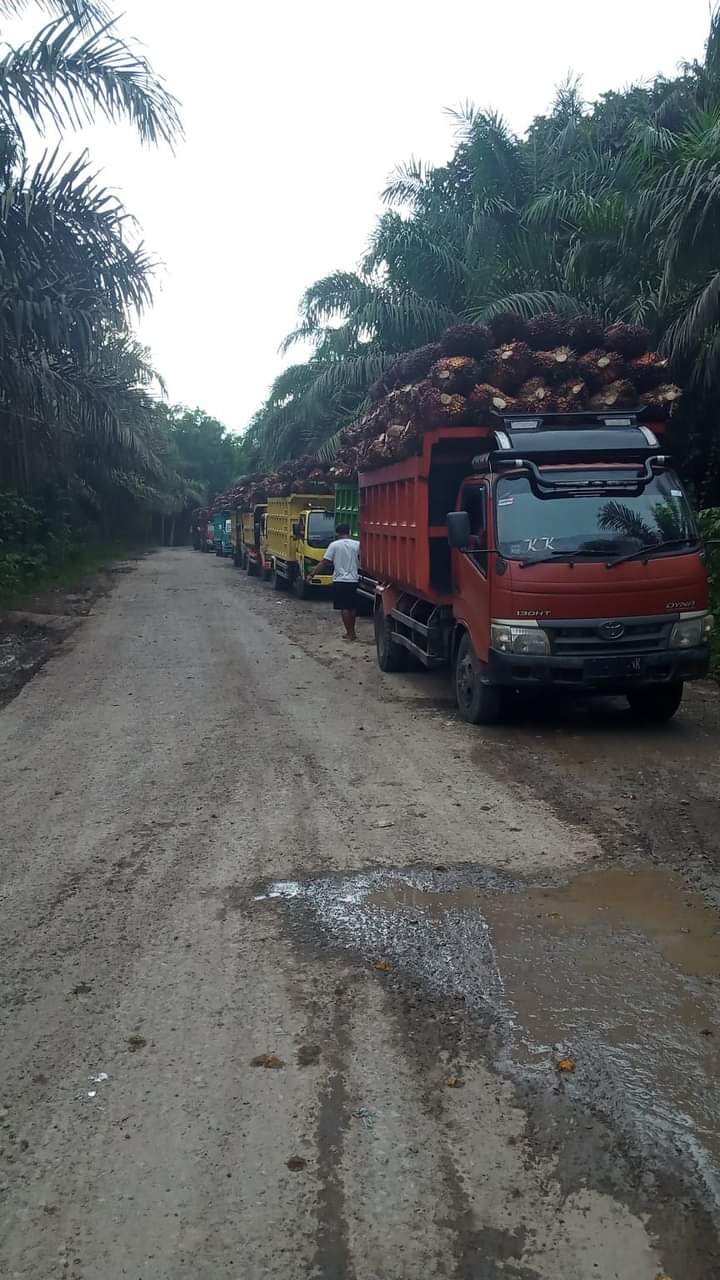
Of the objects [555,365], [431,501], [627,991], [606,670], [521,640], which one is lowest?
[627,991]

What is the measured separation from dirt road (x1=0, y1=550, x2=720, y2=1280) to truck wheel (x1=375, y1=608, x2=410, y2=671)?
155 inches

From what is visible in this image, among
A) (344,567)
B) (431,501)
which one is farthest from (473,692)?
(344,567)

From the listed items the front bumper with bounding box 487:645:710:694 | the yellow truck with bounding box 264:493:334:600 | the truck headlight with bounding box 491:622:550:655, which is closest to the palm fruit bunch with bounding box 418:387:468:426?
the truck headlight with bounding box 491:622:550:655

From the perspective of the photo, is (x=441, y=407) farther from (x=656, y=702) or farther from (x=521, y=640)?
(x=656, y=702)

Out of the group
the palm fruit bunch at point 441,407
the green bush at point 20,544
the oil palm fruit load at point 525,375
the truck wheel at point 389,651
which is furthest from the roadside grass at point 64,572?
the palm fruit bunch at point 441,407

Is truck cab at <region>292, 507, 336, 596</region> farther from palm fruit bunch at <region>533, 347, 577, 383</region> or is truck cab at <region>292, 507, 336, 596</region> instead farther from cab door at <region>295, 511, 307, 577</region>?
palm fruit bunch at <region>533, 347, 577, 383</region>

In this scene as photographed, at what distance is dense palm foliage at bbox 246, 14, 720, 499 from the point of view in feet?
42.4

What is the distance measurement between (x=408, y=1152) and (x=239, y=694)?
8360 mm

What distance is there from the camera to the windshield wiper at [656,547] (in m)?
8.70

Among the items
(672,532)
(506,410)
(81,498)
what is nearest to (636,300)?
(506,410)

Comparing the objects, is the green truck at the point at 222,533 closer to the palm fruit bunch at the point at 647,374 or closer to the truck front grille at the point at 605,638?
the palm fruit bunch at the point at 647,374

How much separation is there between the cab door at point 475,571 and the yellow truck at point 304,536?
1250 centimetres

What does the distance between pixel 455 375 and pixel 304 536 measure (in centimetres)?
1397

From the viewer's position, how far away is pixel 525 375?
10.4m
